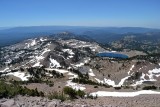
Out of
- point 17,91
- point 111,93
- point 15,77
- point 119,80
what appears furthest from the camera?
point 119,80

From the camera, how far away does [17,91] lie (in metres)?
31.7

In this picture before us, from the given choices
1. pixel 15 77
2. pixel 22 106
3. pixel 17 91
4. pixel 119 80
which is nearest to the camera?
pixel 22 106

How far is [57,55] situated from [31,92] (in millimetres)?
153360

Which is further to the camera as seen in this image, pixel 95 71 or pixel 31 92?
pixel 95 71

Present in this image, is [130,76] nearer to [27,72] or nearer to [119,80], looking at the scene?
[119,80]

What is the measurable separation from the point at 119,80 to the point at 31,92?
93.2 m

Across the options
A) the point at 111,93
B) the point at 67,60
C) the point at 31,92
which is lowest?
the point at 67,60

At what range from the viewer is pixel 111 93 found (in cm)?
4269

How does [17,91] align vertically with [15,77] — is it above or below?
above

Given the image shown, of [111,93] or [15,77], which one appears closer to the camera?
[111,93]

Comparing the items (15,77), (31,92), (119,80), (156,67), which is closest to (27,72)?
(15,77)

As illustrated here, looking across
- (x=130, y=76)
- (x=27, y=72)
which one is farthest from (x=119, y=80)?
(x=27, y=72)

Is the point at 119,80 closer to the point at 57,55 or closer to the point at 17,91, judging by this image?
the point at 57,55

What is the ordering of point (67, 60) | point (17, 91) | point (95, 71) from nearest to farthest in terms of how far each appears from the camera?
1. point (17, 91)
2. point (95, 71)
3. point (67, 60)
